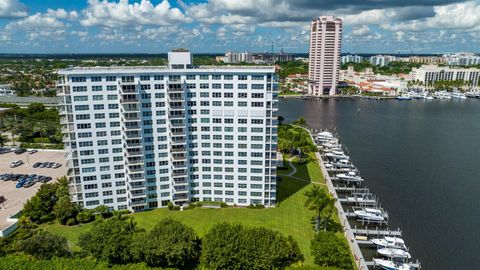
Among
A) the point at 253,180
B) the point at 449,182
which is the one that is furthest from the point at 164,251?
the point at 449,182

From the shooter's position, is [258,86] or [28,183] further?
[28,183]

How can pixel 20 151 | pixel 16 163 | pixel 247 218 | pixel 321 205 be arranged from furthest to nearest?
pixel 20 151
pixel 16 163
pixel 247 218
pixel 321 205

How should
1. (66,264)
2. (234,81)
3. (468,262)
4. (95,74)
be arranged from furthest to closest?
(234,81) → (95,74) → (468,262) → (66,264)

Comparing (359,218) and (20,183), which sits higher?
(20,183)

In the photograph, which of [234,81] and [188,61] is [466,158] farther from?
[188,61]

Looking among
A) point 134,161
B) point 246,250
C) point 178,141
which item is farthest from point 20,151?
point 246,250

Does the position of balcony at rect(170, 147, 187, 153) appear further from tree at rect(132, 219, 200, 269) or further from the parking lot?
the parking lot

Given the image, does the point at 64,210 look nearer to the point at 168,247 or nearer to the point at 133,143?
the point at 133,143

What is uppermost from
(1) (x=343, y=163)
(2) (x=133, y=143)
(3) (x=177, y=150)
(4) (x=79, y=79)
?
(4) (x=79, y=79)
